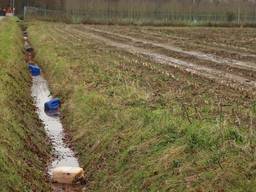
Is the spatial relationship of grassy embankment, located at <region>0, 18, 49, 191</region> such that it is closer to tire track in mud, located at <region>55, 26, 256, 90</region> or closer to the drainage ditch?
the drainage ditch

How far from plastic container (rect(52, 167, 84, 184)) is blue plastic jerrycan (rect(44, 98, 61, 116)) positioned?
22.8 ft

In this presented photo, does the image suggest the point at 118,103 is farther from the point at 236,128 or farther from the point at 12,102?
the point at 236,128

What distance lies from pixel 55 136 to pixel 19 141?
10.3ft

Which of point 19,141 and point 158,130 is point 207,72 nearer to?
point 158,130

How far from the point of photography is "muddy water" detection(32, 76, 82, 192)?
1338 cm

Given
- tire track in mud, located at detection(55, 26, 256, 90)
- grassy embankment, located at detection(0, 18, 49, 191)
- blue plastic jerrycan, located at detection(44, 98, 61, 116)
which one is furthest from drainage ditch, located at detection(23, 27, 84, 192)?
tire track in mud, located at detection(55, 26, 256, 90)

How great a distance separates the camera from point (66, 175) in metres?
12.0

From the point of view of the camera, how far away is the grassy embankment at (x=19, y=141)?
10.5 metres

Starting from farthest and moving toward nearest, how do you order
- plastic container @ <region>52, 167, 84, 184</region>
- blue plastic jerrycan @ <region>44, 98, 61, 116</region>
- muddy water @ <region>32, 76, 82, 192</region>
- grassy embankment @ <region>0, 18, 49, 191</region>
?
blue plastic jerrycan @ <region>44, 98, 61, 116</region>
muddy water @ <region>32, 76, 82, 192</region>
plastic container @ <region>52, 167, 84, 184</region>
grassy embankment @ <region>0, 18, 49, 191</region>

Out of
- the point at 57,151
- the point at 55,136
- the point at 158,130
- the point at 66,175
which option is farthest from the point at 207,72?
the point at 66,175

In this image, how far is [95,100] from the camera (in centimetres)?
1727

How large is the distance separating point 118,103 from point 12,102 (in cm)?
317

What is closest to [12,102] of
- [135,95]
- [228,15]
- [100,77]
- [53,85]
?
[135,95]

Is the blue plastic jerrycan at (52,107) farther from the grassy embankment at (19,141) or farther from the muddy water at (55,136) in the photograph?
the grassy embankment at (19,141)
